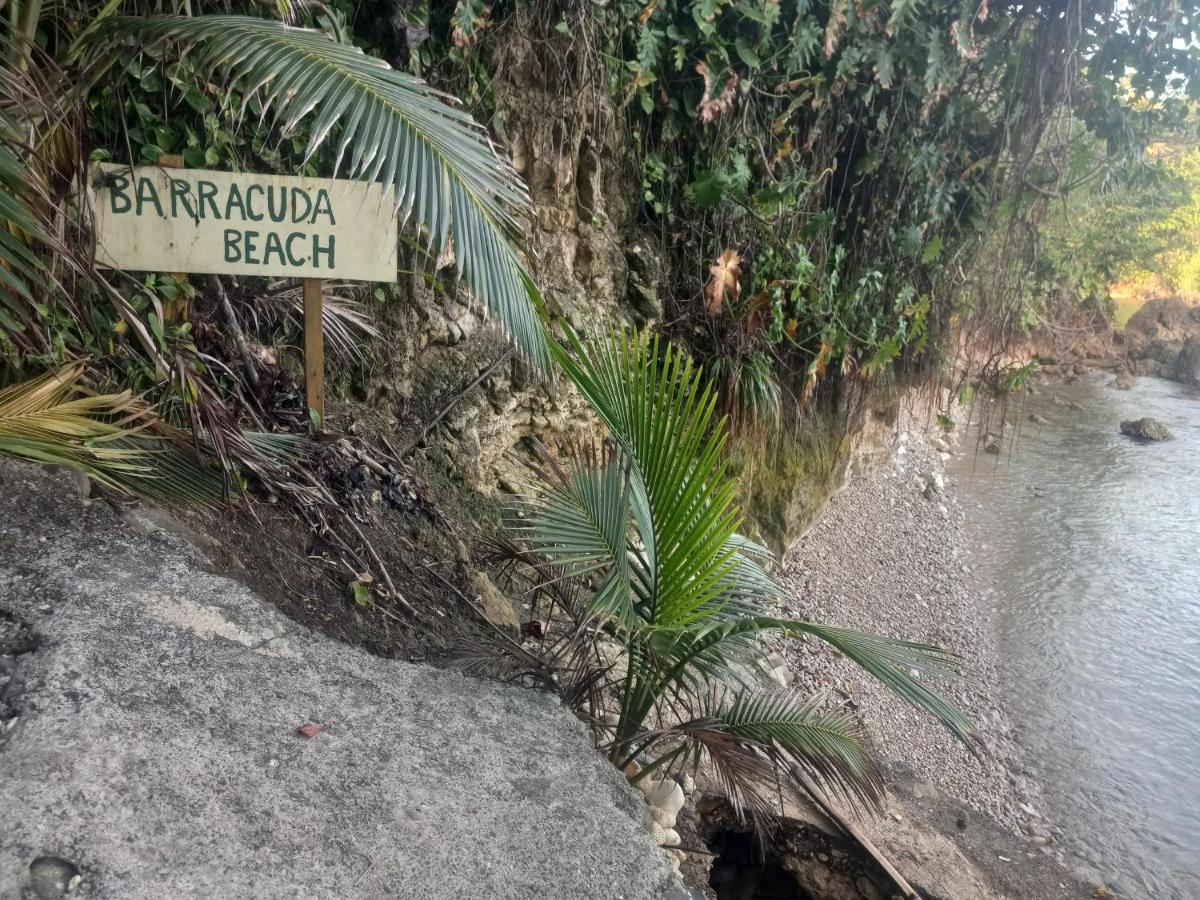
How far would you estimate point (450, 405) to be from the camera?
3.88 meters

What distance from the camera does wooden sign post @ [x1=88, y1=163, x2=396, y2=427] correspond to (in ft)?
7.93

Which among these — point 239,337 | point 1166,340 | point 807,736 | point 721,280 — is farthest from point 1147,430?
point 239,337

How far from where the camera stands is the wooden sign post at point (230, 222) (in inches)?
95.2

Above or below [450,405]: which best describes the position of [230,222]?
above

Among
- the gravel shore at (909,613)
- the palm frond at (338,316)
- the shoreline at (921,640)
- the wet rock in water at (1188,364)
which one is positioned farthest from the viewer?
the wet rock in water at (1188,364)

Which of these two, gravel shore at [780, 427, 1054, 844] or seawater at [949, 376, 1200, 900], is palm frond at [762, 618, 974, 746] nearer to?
gravel shore at [780, 427, 1054, 844]

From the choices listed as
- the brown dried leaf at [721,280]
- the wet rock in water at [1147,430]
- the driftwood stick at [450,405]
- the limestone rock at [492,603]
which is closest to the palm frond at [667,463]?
the limestone rock at [492,603]

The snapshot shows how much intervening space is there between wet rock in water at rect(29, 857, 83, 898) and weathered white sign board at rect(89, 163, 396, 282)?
158 cm

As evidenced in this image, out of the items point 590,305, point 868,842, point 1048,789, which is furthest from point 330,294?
point 1048,789

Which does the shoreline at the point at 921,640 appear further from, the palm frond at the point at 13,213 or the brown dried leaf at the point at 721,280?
the palm frond at the point at 13,213

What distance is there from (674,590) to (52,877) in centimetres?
136

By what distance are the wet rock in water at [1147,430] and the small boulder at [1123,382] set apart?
3272 millimetres

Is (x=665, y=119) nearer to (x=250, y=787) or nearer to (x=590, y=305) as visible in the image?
(x=590, y=305)

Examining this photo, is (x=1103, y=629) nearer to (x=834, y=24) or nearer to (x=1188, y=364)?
(x=834, y=24)
